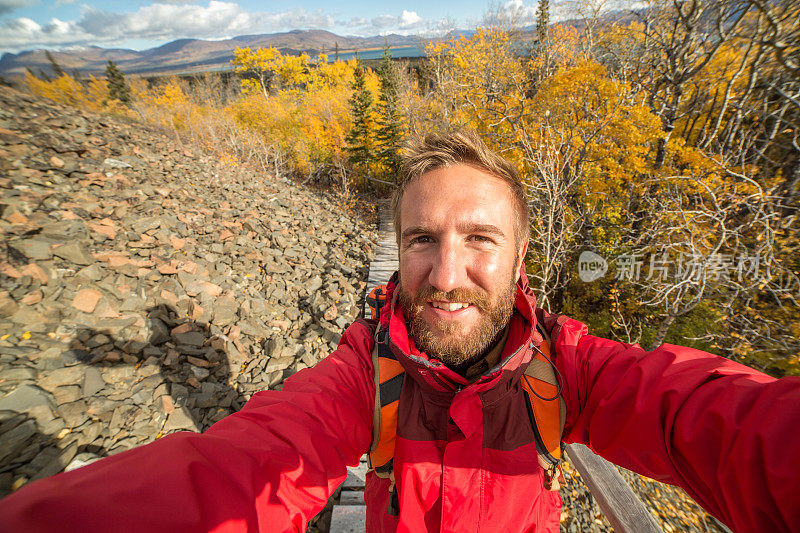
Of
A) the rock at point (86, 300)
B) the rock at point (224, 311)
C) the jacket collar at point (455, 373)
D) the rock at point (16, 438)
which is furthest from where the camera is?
the rock at point (224, 311)

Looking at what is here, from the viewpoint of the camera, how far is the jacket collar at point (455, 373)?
1461mm

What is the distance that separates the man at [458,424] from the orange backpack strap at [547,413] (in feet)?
0.17

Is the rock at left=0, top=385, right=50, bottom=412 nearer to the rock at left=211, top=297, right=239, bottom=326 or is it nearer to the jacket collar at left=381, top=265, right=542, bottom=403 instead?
the rock at left=211, top=297, right=239, bottom=326

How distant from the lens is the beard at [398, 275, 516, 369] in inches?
64.7

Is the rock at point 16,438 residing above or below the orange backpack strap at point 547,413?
below

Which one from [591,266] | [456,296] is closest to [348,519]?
[456,296]

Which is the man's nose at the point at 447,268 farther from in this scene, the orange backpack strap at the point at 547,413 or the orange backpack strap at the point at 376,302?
the orange backpack strap at the point at 547,413

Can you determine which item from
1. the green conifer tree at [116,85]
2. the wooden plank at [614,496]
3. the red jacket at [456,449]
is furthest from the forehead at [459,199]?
the green conifer tree at [116,85]

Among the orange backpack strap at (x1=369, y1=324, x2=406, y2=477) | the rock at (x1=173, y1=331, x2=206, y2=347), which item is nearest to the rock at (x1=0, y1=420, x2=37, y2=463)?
the rock at (x1=173, y1=331, x2=206, y2=347)

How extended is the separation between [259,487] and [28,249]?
19.6 ft

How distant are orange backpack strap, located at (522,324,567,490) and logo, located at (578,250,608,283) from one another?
954 cm

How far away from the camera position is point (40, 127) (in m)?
7.30

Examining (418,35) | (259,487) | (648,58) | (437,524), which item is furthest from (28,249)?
(418,35)

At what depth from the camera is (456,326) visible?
1.64 m
